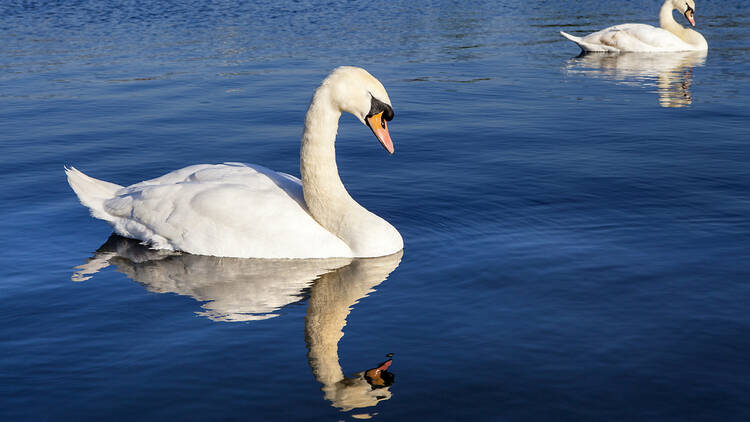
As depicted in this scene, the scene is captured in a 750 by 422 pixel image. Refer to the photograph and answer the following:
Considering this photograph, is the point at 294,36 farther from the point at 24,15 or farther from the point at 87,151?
the point at 87,151

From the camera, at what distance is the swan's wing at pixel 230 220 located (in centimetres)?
830

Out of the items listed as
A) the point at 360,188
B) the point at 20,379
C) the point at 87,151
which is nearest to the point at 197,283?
the point at 20,379

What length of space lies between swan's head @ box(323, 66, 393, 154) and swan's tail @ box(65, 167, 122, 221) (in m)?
2.83

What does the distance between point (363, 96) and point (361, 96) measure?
2 centimetres

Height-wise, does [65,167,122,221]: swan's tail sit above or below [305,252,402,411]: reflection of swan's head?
above

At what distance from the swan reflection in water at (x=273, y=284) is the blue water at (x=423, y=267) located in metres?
0.03

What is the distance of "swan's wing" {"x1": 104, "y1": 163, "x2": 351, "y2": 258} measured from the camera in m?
8.30

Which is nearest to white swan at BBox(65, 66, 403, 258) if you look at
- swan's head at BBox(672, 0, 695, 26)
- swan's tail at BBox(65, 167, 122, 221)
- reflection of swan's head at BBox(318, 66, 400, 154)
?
reflection of swan's head at BBox(318, 66, 400, 154)

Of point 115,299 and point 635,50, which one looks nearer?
point 115,299

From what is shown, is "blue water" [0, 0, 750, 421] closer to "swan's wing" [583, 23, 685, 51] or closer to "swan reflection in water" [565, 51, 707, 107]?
"swan reflection in water" [565, 51, 707, 107]

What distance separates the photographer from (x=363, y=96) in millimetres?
8000

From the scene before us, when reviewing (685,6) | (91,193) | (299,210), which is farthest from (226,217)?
(685,6)

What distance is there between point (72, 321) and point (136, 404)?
1.71 metres

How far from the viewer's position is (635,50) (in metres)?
23.8
